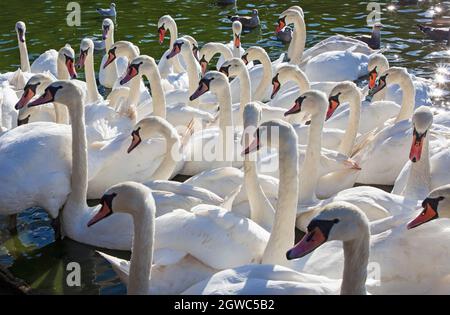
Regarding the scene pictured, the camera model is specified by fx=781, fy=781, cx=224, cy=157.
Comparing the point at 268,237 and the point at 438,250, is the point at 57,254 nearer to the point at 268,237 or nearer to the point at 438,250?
the point at 268,237

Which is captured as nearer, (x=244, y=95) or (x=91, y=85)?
(x=244, y=95)

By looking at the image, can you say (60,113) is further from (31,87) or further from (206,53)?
(206,53)

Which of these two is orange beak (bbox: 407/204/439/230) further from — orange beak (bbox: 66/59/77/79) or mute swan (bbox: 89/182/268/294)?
orange beak (bbox: 66/59/77/79)

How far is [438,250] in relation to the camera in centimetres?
603

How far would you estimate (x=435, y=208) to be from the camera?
616 centimetres

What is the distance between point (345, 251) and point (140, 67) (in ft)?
19.0

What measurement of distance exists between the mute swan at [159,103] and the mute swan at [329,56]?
10.3 ft

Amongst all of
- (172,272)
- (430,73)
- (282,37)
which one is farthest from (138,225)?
(282,37)

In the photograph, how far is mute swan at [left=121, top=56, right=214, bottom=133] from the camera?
410 inches

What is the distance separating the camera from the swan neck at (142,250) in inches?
240

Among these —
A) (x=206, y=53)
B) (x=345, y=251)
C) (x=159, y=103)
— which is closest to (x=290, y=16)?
(x=206, y=53)

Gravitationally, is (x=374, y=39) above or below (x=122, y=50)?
below

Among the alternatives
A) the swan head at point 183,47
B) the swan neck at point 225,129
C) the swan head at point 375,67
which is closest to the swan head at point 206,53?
the swan head at point 183,47

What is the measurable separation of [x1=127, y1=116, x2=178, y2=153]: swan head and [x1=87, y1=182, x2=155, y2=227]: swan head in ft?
7.98
